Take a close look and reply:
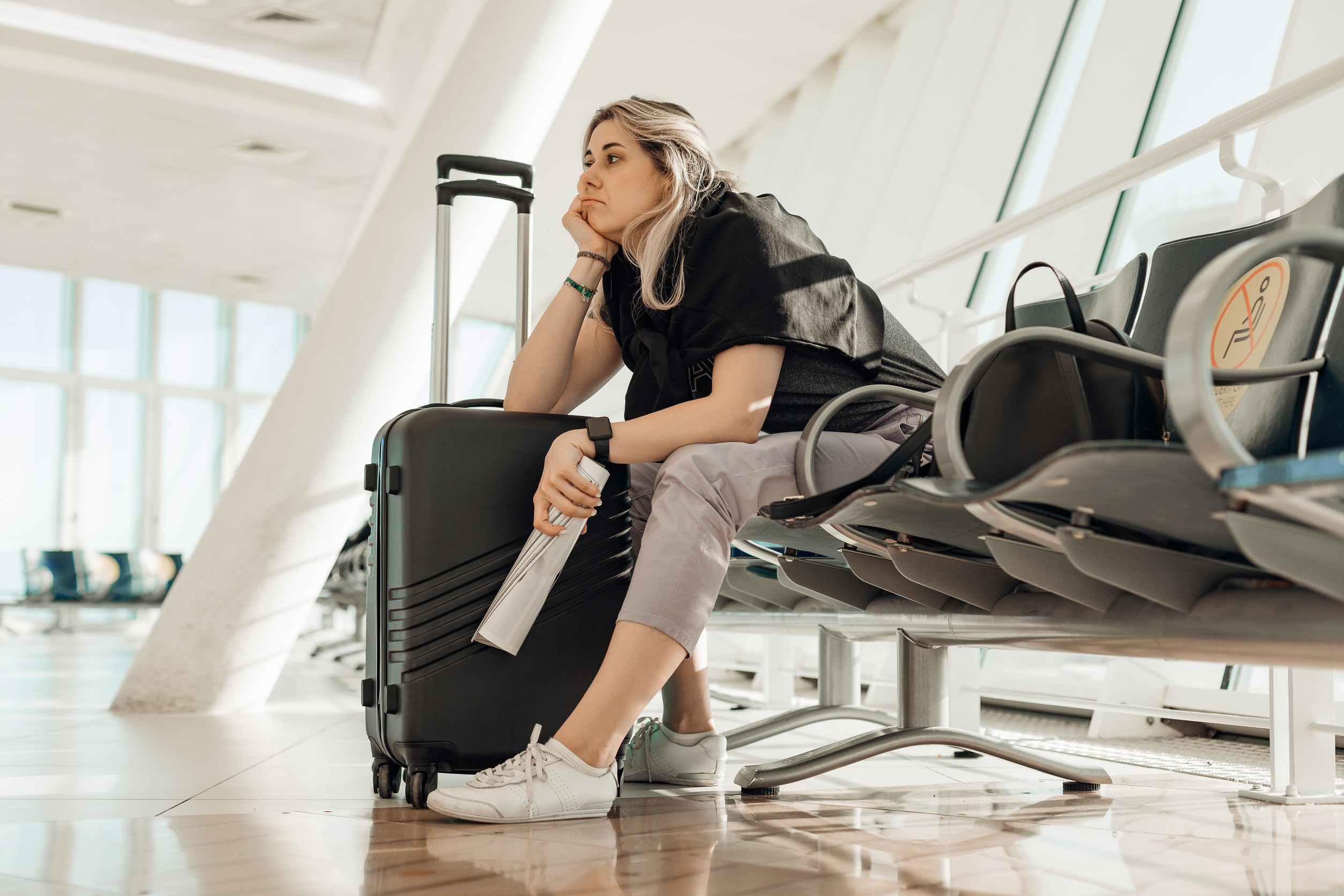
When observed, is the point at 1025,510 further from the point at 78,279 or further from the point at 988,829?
the point at 78,279

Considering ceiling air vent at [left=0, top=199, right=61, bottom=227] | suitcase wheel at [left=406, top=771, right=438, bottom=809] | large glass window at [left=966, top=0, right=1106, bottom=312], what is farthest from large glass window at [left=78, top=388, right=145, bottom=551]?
suitcase wheel at [left=406, top=771, right=438, bottom=809]

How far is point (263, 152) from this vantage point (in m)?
8.16

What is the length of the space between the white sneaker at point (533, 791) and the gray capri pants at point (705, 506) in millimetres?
196

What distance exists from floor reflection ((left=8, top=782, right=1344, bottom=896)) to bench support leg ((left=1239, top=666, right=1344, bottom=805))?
5 cm

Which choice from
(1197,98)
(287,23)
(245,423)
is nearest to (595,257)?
(1197,98)

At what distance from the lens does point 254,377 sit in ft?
41.3

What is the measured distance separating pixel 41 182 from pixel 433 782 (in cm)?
938

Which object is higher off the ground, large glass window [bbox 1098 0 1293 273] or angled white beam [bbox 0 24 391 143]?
angled white beam [bbox 0 24 391 143]

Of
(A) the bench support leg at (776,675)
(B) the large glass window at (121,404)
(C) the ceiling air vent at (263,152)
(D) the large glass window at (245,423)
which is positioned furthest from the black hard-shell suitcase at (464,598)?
(D) the large glass window at (245,423)

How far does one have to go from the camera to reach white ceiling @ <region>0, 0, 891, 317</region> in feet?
21.9

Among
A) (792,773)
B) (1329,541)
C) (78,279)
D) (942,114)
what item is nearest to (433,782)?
(792,773)

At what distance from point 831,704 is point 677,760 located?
503 mm

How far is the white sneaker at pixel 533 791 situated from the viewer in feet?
4.17

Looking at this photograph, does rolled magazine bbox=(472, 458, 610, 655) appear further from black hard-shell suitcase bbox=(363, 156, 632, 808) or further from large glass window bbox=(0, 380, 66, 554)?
large glass window bbox=(0, 380, 66, 554)
